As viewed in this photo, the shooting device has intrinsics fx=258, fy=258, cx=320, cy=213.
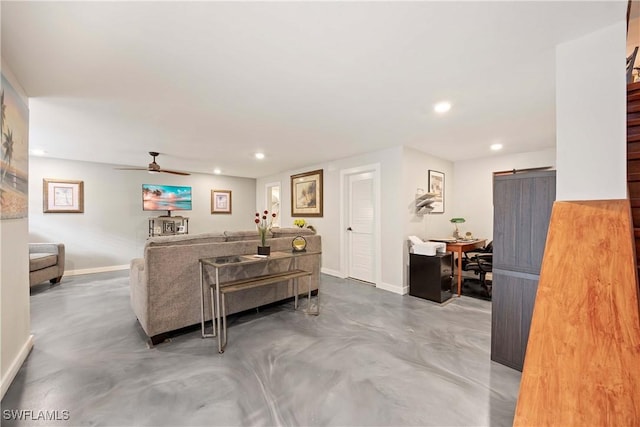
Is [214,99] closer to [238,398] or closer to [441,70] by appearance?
[441,70]

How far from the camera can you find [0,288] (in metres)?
1.72

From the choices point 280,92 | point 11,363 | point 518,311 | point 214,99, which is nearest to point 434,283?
point 518,311

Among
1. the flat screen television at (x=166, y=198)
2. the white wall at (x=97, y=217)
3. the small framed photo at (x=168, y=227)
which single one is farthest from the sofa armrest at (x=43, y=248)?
the small framed photo at (x=168, y=227)

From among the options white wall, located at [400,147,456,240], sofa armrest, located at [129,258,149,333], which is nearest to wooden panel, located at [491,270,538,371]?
white wall, located at [400,147,456,240]

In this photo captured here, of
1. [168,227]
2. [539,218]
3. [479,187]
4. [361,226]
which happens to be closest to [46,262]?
[168,227]

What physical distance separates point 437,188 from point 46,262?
650 cm

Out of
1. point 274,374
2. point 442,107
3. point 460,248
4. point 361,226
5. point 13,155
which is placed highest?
point 442,107

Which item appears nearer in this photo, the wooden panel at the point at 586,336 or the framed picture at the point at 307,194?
the wooden panel at the point at 586,336

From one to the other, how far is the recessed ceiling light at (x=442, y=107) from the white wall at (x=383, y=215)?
4.40 ft

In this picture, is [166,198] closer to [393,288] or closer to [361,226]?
[361,226]

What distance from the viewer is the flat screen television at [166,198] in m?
5.83

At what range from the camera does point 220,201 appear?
7000 millimetres

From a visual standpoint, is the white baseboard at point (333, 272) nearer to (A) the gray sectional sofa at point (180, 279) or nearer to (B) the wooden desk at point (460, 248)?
(B) the wooden desk at point (460, 248)

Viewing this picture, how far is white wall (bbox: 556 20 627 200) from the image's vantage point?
1445 mm
